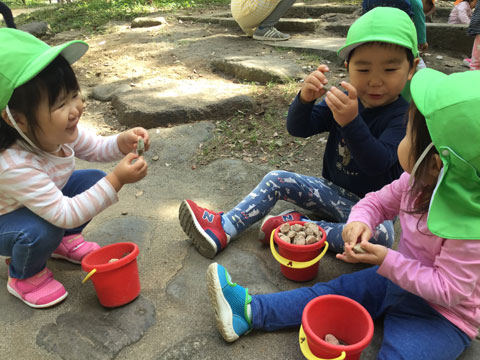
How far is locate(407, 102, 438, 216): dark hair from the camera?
123 cm

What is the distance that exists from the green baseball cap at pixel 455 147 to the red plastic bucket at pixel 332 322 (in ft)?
1.32

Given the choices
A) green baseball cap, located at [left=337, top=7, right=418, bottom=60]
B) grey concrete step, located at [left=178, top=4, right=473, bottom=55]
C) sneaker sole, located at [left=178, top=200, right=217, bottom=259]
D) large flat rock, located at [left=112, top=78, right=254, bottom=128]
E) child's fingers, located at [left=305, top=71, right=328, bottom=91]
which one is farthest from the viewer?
grey concrete step, located at [left=178, top=4, right=473, bottom=55]

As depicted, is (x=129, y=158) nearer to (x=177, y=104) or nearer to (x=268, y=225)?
(x=268, y=225)

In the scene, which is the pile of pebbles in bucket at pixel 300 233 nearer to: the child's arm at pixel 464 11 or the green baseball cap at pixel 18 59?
the green baseball cap at pixel 18 59

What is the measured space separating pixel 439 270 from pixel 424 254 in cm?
17

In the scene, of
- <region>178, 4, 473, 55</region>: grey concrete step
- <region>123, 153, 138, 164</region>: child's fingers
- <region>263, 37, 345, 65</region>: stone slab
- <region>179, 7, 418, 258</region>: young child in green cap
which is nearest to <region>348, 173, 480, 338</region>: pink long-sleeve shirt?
<region>179, 7, 418, 258</region>: young child in green cap

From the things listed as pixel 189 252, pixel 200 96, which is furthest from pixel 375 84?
pixel 200 96

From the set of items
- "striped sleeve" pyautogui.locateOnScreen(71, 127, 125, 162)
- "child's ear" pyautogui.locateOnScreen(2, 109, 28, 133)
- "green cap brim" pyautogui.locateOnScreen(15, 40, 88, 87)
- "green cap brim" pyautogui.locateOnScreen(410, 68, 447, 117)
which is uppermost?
"green cap brim" pyautogui.locateOnScreen(15, 40, 88, 87)

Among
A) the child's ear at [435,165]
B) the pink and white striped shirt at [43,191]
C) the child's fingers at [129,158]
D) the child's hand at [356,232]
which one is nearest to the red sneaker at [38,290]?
the pink and white striped shirt at [43,191]

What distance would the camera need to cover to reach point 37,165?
1.58 metres

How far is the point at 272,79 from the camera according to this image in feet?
13.4

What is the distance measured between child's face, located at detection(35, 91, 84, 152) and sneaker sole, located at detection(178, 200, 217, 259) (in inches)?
25.9

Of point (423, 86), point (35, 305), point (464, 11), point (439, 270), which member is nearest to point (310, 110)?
point (423, 86)

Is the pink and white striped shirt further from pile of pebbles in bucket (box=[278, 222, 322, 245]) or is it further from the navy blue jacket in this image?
the navy blue jacket
